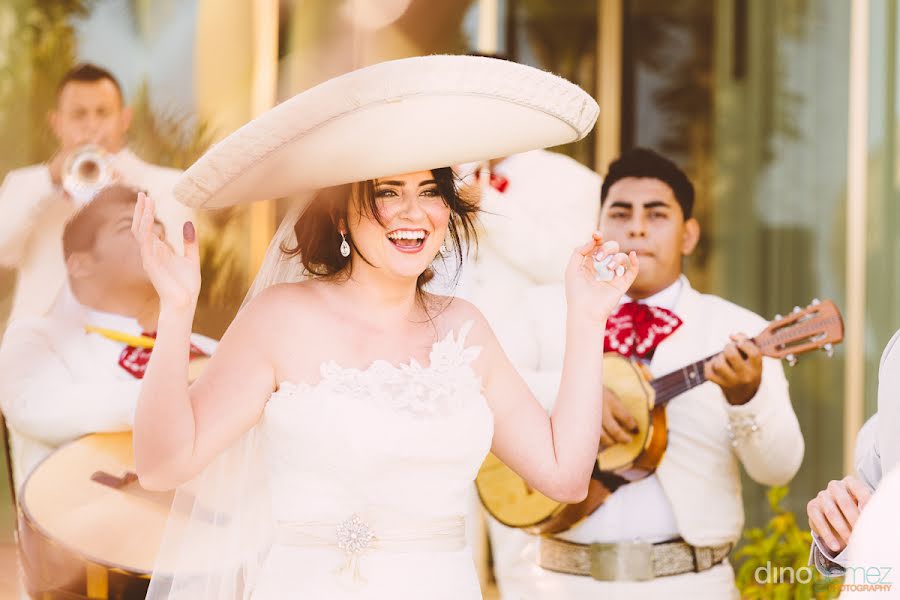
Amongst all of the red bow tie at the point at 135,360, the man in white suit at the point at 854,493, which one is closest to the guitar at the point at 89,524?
the red bow tie at the point at 135,360

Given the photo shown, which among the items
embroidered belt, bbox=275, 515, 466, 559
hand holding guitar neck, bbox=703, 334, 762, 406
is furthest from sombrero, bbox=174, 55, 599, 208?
hand holding guitar neck, bbox=703, 334, 762, 406

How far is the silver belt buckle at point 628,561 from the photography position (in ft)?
10.7

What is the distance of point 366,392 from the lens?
7.37 feet

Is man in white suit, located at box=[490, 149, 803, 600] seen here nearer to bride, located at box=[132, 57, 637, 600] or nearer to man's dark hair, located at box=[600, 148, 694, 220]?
man's dark hair, located at box=[600, 148, 694, 220]

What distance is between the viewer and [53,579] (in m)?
3.17

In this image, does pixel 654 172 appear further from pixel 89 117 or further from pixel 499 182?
pixel 89 117

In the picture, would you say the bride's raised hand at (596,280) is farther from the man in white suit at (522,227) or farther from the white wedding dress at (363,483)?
the man in white suit at (522,227)

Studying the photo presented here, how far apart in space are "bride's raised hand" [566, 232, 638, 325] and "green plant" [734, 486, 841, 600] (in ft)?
5.84

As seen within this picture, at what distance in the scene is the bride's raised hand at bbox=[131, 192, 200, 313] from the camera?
1.92 metres

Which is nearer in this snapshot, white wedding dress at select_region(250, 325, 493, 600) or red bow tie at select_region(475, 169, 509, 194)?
white wedding dress at select_region(250, 325, 493, 600)

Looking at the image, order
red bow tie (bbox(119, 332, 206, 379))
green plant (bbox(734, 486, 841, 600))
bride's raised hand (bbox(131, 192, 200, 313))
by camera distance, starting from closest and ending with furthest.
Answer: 1. bride's raised hand (bbox(131, 192, 200, 313))
2. red bow tie (bbox(119, 332, 206, 379))
3. green plant (bbox(734, 486, 841, 600))

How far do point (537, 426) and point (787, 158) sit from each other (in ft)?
8.27

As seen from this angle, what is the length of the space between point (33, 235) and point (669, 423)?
2002 mm

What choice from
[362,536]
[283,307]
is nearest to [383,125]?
[283,307]
